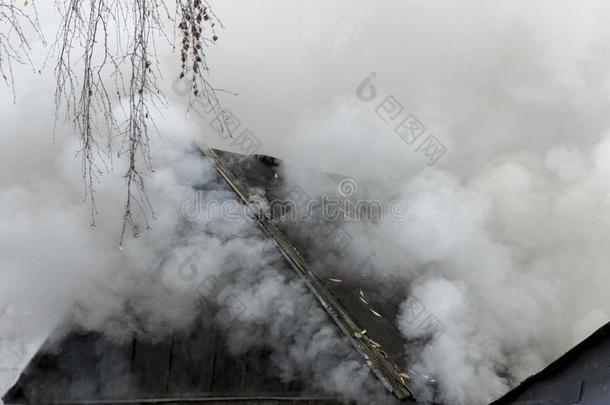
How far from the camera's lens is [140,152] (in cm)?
649

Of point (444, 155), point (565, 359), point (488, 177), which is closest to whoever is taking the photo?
point (565, 359)

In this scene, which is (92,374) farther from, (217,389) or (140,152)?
(140,152)

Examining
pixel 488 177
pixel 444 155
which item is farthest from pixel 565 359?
pixel 444 155

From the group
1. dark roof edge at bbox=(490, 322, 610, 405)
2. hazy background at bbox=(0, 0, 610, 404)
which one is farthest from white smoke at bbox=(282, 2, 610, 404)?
dark roof edge at bbox=(490, 322, 610, 405)

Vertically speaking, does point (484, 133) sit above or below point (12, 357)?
above

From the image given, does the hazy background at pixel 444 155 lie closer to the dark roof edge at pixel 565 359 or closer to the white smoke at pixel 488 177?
the white smoke at pixel 488 177

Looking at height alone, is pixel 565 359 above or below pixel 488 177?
below

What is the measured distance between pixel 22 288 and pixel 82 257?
539 mm

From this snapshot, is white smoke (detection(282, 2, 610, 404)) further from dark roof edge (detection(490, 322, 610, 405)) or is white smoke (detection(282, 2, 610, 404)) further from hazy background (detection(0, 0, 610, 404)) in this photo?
dark roof edge (detection(490, 322, 610, 405))

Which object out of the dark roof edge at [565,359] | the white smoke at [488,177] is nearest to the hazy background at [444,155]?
the white smoke at [488,177]

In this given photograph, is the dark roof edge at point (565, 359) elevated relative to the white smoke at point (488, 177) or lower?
lower

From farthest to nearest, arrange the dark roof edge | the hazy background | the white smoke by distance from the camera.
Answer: the white smoke, the hazy background, the dark roof edge

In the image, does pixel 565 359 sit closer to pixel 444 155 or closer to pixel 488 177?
pixel 488 177

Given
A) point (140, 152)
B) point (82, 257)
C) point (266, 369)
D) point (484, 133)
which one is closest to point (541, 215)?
point (484, 133)
